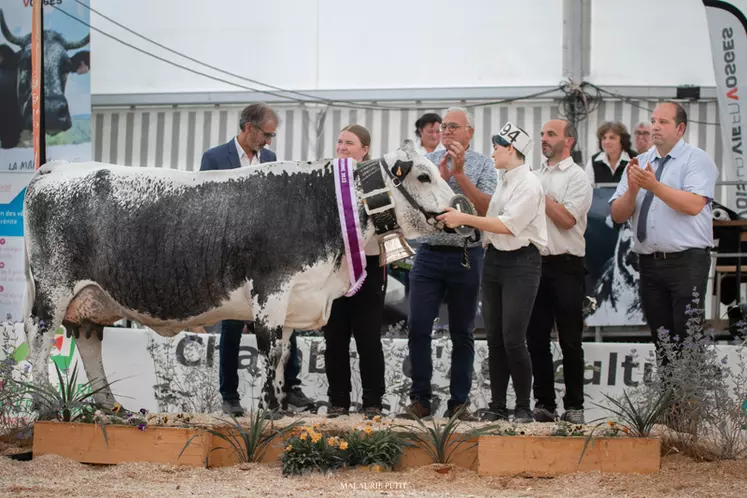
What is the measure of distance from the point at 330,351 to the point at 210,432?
1.22 m

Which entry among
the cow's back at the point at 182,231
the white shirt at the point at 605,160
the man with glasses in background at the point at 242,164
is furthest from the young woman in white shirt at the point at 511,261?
the white shirt at the point at 605,160

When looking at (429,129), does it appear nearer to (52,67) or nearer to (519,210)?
(519,210)

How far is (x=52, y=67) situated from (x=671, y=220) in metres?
5.74

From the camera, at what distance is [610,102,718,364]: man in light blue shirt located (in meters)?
6.07

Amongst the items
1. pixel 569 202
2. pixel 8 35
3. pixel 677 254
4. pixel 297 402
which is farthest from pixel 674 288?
pixel 8 35

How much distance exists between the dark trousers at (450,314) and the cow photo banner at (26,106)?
3.81 metres

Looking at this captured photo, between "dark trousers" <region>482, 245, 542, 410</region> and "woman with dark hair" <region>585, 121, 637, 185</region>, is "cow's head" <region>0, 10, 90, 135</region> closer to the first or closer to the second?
"dark trousers" <region>482, 245, 542, 410</region>

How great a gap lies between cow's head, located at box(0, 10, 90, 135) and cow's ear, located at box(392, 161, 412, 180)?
4.26 m

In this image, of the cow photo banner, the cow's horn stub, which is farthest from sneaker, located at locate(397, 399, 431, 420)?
the cow's horn stub

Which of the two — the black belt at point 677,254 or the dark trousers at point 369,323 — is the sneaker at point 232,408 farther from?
the black belt at point 677,254

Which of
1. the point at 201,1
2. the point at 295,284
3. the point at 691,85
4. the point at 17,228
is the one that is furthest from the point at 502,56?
the point at 295,284

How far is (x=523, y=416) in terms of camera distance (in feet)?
19.5

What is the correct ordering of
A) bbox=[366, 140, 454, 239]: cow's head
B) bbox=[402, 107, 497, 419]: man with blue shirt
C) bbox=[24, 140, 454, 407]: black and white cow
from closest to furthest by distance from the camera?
bbox=[24, 140, 454, 407]: black and white cow
bbox=[366, 140, 454, 239]: cow's head
bbox=[402, 107, 497, 419]: man with blue shirt

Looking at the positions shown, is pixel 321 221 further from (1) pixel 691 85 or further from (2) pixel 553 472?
(1) pixel 691 85
